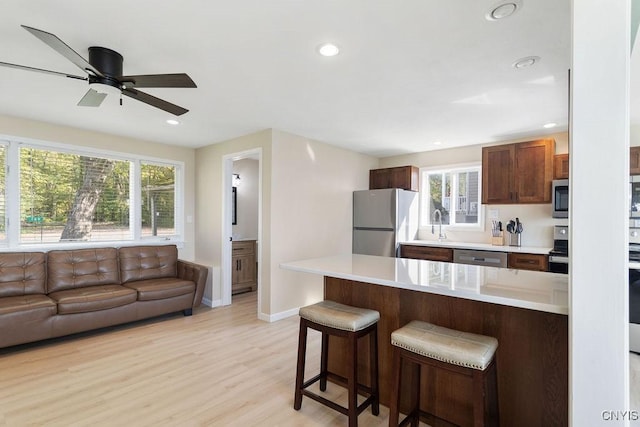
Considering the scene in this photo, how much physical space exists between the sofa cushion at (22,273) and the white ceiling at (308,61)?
5.03 ft

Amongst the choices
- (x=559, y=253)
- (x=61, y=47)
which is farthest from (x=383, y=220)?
(x=61, y=47)

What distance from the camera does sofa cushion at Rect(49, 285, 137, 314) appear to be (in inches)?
123

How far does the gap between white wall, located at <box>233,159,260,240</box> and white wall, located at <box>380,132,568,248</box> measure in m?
2.40

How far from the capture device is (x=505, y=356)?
1688 millimetres

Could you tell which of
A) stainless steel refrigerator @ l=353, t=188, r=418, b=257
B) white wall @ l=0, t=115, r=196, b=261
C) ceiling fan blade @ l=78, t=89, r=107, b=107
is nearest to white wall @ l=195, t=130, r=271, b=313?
white wall @ l=0, t=115, r=196, b=261

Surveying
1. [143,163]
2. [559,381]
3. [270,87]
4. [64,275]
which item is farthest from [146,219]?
[559,381]

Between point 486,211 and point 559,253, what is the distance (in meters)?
1.16

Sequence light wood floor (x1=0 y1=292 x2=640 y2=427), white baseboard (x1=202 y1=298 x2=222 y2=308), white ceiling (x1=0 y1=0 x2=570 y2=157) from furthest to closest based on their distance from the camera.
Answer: white baseboard (x1=202 y1=298 x2=222 y2=308)
light wood floor (x1=0 y1=292 x2=640 y2=427)
white ceiling (x1=0 y1=0 x2=570 y2=157)

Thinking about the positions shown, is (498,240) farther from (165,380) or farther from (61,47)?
(61,47)

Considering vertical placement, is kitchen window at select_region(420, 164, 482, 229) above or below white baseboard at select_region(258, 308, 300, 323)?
above

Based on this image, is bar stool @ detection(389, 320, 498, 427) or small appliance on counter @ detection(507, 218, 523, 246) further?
small appliance on counter @ detection(507, 218, 523, 246)

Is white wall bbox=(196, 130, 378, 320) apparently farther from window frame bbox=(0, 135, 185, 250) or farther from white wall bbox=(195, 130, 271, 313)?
window frame bbox=(0, 135, 185, 250)

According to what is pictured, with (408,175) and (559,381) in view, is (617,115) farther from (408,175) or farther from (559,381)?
(408,175)

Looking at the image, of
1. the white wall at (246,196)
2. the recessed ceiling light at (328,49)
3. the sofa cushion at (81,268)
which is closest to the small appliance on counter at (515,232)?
the recessed ceiling light at (328,49)
